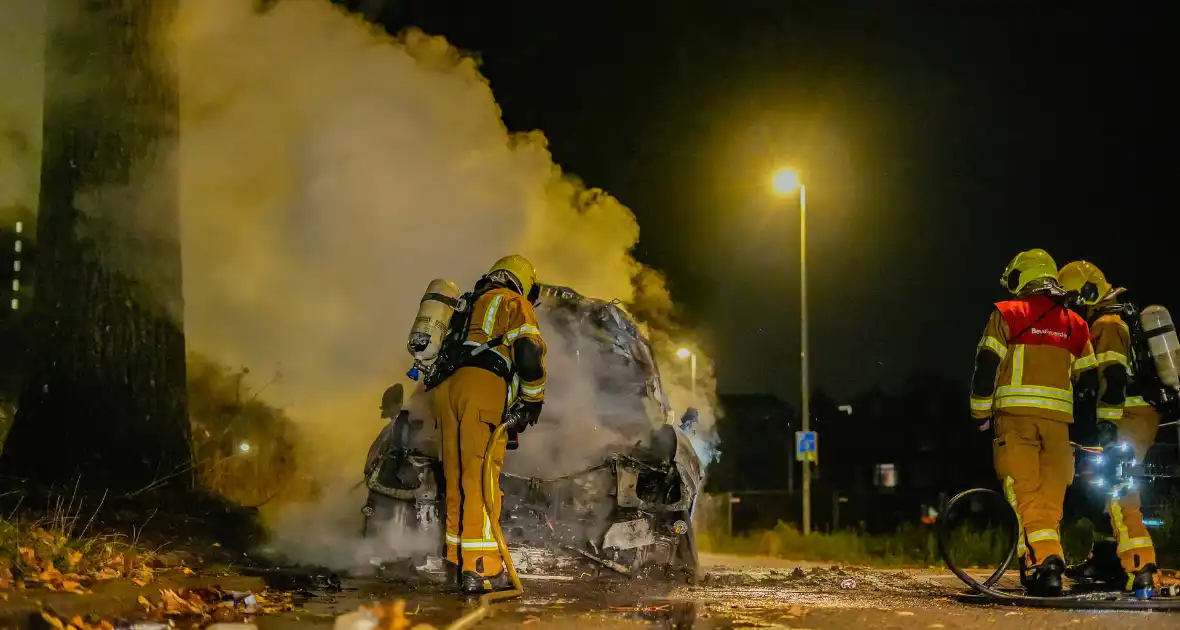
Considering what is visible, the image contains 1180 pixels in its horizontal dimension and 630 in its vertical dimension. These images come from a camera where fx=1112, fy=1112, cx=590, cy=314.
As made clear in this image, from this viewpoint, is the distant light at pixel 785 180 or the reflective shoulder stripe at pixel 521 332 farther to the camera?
the distant light at pixel 785 180

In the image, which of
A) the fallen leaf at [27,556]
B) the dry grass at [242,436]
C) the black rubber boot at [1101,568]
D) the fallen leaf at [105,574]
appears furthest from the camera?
the dry grass at [242,436]

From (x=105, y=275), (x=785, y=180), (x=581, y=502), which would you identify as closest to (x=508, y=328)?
(x=581, y=502)

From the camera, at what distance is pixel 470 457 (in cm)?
619

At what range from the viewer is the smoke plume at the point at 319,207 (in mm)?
10242

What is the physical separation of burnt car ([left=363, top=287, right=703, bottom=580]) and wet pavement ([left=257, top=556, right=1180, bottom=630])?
0.54 ft

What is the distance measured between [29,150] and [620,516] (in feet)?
23.7

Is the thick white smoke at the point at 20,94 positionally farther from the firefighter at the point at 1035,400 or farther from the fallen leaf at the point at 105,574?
the firefighter at the point at 1035,400

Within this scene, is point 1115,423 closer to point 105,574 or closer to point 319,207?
point 105,574

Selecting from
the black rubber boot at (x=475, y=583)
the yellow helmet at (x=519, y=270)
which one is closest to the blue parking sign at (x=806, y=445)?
the yellow helmet at (x=519, y=270)

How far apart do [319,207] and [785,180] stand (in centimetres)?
1049

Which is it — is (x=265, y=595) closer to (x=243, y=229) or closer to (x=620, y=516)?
(x=620, y=516)

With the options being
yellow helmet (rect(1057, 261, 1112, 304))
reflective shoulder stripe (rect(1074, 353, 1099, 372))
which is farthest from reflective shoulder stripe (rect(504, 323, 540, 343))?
yellow helmet (rect(1057, 261, 1112, 304))

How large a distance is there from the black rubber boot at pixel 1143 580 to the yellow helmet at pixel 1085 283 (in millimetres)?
1762

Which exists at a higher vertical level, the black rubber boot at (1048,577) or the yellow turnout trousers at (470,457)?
the yellow turnout trousers at (470,457)
